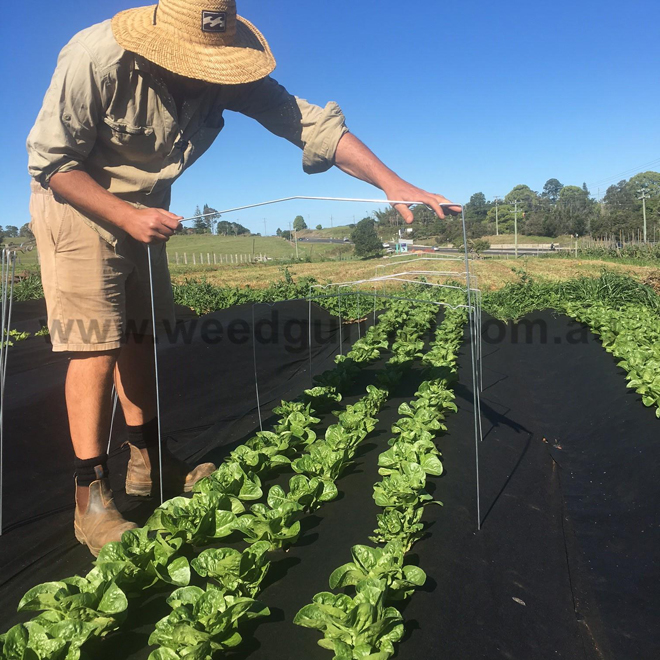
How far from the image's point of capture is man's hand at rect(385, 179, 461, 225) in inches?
88.8

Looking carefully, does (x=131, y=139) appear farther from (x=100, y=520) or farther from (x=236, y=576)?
(x=236, y=576)

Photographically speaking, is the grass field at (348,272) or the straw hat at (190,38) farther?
the grass field at (348,272)

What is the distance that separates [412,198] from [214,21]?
3.32 feet

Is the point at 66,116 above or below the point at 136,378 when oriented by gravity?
above

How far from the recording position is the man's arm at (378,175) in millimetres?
2279

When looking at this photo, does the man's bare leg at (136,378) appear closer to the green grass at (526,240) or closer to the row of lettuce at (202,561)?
the row of lettuce at (202,561)

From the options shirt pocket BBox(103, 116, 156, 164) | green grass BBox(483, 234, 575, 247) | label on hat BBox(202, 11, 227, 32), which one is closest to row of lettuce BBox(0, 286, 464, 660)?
shirt pocket BBox(103, 116, 156, 164)

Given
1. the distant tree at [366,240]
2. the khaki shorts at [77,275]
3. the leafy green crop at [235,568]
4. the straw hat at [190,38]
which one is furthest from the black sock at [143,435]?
the distant tree at [366,240]

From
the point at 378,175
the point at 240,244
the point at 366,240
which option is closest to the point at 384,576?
the point at 378,175

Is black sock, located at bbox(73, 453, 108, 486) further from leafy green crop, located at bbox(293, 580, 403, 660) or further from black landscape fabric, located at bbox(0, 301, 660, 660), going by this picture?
leafy green crop, located at bbox(293, 580, 403, 660)

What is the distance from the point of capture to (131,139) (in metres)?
2.25

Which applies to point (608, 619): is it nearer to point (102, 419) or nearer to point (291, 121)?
point (102, 419)

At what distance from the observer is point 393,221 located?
4031 mm

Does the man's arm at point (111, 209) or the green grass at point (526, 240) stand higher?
the green grass at point (526, 240)
